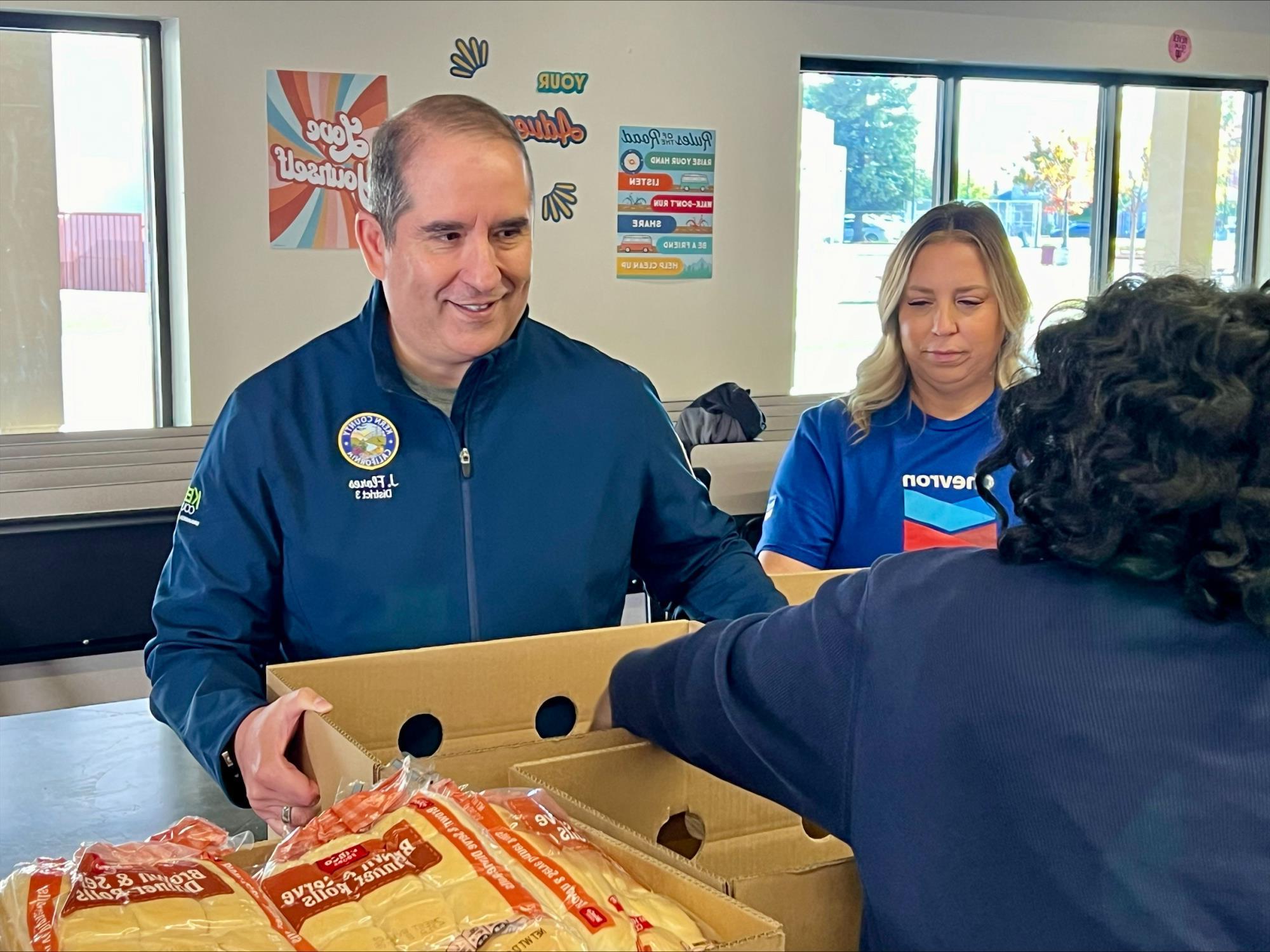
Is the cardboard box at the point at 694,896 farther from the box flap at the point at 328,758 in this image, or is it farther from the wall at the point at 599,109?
the wall at the point at 599,109

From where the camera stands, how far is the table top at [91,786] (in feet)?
7.71

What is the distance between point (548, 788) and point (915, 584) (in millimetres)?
350

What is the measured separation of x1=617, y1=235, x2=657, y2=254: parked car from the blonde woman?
3461 millimetres

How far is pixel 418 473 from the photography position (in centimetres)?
162

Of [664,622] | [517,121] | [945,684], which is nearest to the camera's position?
[945,684]

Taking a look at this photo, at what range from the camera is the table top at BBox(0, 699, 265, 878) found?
235cm

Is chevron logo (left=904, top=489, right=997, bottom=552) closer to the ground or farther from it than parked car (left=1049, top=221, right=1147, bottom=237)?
closer to the ground

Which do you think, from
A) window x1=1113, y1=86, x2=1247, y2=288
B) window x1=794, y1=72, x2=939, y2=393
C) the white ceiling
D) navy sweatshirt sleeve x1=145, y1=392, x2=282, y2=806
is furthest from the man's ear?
window x1=1113, y1=86, x2=1247, y2=288

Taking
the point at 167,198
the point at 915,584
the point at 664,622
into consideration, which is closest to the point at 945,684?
the point at 915,584

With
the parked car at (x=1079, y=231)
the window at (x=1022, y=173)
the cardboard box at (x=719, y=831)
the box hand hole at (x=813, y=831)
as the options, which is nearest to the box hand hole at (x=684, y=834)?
the cardboard box at (x=719, y=831)

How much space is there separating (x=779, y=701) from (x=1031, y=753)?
0.21 meters

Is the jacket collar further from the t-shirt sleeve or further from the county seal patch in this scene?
the t-shirt sleeve

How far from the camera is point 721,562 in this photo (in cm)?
177

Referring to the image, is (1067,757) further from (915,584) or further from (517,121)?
(517,121)
